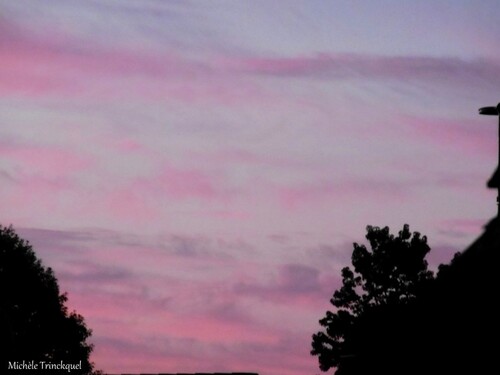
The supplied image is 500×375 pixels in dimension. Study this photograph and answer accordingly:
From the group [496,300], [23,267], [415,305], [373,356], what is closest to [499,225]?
[496,300]

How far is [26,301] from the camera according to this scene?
100875 mm

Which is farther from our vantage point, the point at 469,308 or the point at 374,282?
the point at 374,282

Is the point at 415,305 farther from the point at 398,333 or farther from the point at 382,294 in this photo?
the point at 382,294

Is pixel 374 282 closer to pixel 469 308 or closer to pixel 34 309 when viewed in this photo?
pixel 34 309

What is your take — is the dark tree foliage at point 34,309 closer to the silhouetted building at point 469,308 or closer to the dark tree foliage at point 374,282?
the dark tree foliage at point 374,282

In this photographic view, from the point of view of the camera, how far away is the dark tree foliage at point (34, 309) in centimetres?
9838

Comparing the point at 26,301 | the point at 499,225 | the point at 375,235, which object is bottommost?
the point at 499,225

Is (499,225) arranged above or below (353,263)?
below

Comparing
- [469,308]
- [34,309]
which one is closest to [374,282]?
[34,309]

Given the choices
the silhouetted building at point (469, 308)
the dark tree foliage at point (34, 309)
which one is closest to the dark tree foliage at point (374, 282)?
the dark tree foliage at point (34, 309)

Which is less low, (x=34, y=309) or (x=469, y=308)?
(x=34, y=309)

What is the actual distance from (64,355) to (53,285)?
689cm

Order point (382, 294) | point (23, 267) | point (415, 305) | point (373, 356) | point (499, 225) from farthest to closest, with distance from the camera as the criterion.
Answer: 1. point (382, 294)
2. point (23, 267)
3. point (373, 356)
4. point (415, 305)
5. point (499, 225)

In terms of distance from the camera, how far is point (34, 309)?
10194cm
